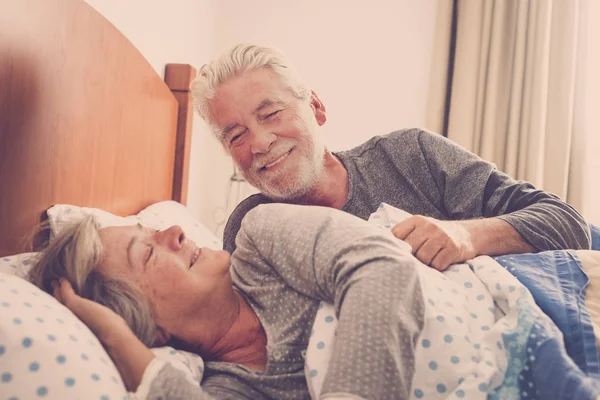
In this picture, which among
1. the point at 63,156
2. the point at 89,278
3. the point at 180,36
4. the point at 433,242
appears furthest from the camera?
the point at 180,36

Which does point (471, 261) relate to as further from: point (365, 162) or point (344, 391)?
point (365, 162)

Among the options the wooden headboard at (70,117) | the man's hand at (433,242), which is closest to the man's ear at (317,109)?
the wooden headboard at (70,117)

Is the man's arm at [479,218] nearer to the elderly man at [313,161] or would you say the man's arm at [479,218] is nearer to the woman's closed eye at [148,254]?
the elderly man at [313,161]

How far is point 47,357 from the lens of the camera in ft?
2.12

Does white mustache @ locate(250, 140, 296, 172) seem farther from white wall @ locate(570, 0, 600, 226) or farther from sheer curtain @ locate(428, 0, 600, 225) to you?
white wall @ locate(570, 0, 600, 226)

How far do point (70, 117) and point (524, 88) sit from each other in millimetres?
2279

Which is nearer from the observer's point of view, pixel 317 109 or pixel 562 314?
pixel 562 314

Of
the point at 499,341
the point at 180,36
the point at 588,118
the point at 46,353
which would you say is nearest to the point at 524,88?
the point at 588,118

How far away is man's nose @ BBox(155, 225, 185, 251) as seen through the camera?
0.91m

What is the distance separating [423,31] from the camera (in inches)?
111

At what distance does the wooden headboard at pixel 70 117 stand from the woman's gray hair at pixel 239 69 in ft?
0.57

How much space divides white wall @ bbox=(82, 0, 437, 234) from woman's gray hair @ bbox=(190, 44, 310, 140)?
1.27 metres

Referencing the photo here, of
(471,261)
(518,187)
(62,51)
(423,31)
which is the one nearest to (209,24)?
(423,31)

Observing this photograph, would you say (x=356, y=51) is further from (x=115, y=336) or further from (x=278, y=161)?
(x=115, y=336)
